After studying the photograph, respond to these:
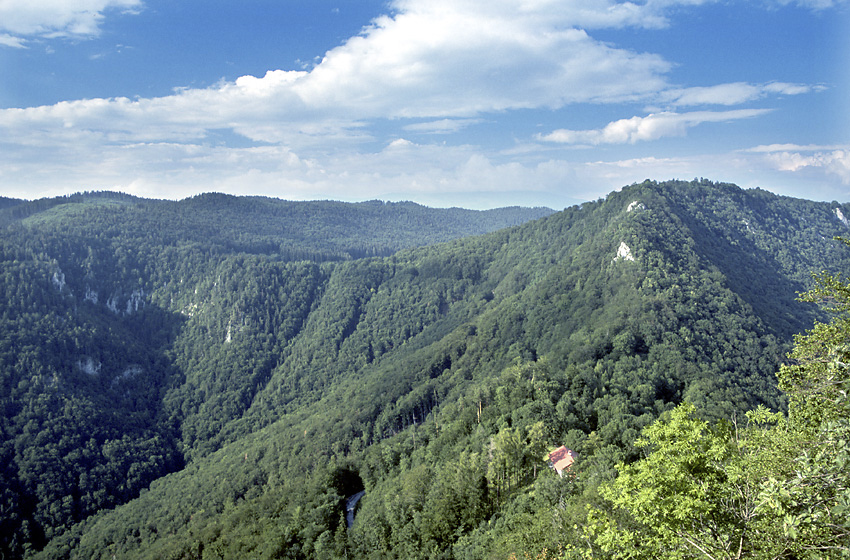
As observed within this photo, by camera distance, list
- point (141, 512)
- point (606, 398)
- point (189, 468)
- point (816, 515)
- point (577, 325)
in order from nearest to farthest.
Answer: point (816, 515) < point (606, 398) < point (577, 325) < point (141, 512) < point (189, 468)

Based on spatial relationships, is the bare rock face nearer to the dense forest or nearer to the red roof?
the dense forest

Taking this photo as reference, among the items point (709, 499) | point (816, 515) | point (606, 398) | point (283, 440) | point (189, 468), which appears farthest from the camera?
point (189, 468)

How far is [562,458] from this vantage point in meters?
51.1

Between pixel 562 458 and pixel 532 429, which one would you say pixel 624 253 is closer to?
pixel 532 429

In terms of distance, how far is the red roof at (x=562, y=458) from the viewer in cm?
4938

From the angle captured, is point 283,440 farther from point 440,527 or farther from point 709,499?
point 709,499

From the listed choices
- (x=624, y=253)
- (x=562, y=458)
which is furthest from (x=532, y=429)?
(x=624, y=253)

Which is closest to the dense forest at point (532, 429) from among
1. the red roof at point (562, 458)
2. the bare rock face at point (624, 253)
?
the bare rock face at point (624, 253)

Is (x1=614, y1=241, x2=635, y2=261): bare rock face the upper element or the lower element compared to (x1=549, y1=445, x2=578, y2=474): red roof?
upper

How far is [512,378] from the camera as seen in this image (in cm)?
8031

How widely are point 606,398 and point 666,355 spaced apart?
59.3 ft

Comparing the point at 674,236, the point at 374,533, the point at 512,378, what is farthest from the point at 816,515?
the point at 674,236

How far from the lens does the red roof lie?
49.4 meters

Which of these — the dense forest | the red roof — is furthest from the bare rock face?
the red roof
